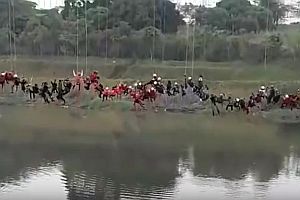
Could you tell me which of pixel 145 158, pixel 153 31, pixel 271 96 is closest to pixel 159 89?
pixel 271 96

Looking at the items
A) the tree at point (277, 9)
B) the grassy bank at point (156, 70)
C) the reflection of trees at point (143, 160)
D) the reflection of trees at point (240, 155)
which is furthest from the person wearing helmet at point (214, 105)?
the tree at point (277, 9)

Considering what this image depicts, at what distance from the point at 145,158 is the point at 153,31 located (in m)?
14.3

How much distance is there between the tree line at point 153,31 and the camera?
2286 centimetres

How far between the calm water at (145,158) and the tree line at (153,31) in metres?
9.14

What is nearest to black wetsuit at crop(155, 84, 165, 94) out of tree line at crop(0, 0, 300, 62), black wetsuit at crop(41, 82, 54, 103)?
black wetsuit at crop(41, 82, 54, 103)

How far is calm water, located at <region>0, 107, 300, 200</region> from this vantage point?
303 inches

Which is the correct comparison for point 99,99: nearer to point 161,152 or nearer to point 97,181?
point 161,152

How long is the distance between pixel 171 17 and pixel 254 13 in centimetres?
318

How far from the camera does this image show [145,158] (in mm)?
9531

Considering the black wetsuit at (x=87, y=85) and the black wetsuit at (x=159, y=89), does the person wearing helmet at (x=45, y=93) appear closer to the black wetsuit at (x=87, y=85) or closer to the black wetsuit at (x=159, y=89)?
the black wetsuit at (x=87, y=85)

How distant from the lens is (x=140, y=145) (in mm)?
10539

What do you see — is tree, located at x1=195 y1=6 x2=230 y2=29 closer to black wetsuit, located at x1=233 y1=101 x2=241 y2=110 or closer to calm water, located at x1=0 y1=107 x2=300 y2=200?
black wetsuit, located at x1=233 y1=101 x2=241 y2=110

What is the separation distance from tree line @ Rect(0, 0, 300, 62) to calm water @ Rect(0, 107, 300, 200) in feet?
30.0

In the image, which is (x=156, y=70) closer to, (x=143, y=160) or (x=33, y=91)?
(x=33, y=91)
